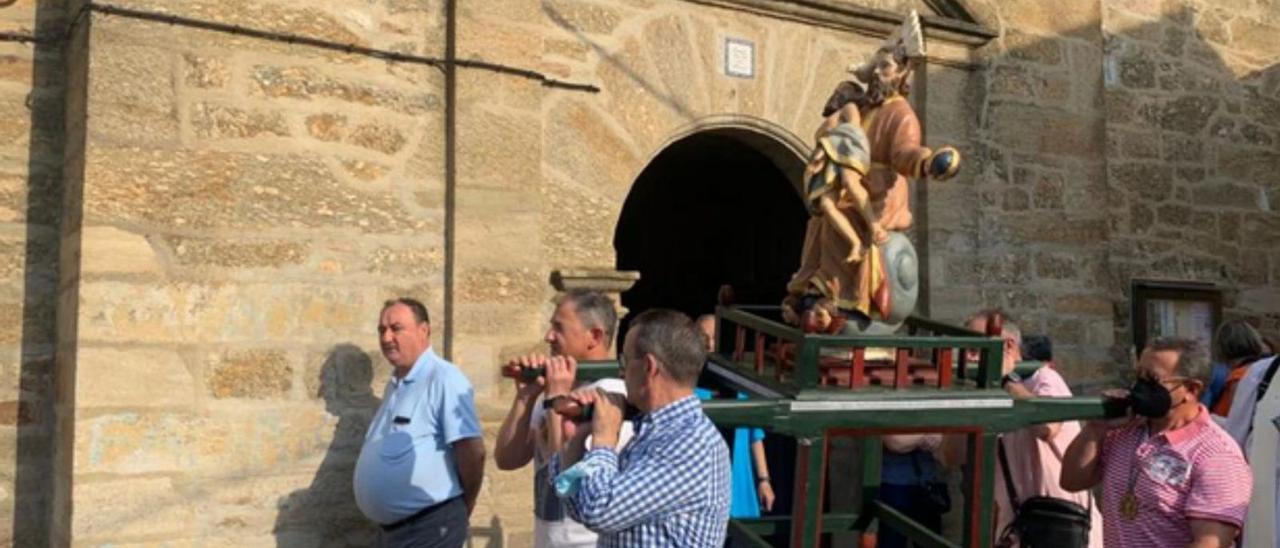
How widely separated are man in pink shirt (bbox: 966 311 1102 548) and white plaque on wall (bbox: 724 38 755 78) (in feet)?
6.55

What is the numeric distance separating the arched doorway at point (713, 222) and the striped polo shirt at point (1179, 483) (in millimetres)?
2727

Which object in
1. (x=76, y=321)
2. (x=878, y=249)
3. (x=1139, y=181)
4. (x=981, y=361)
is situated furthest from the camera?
(x=1139, y=181)

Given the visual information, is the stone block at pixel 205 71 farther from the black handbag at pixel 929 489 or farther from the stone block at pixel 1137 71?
the stone block at pixel 1137 71

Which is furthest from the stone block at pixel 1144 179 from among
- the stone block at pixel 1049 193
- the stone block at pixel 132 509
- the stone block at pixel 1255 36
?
the stone block at pixel 132 509

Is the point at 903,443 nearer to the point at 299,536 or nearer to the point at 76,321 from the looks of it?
the point at 299,536

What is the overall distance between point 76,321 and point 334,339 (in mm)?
862

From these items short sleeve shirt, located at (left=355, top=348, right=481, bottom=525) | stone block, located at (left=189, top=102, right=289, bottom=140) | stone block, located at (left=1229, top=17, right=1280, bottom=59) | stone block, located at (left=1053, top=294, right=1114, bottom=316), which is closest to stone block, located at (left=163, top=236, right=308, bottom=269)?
stone block, located at (left=189, top=102, right=289, bottom=140)

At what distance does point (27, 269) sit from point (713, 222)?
4354 mm

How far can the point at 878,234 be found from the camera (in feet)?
10.6

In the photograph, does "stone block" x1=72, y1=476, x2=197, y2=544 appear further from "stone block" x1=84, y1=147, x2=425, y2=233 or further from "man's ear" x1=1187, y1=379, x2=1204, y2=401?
"man's ear" x1=1187, y1=379, x2=1204, y2=401

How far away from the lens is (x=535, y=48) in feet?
15.3

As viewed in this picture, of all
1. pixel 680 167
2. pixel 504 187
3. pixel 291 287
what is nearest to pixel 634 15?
pixel 504 187

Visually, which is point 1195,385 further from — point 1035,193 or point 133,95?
point 133,95

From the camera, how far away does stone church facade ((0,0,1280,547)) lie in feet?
12.6
